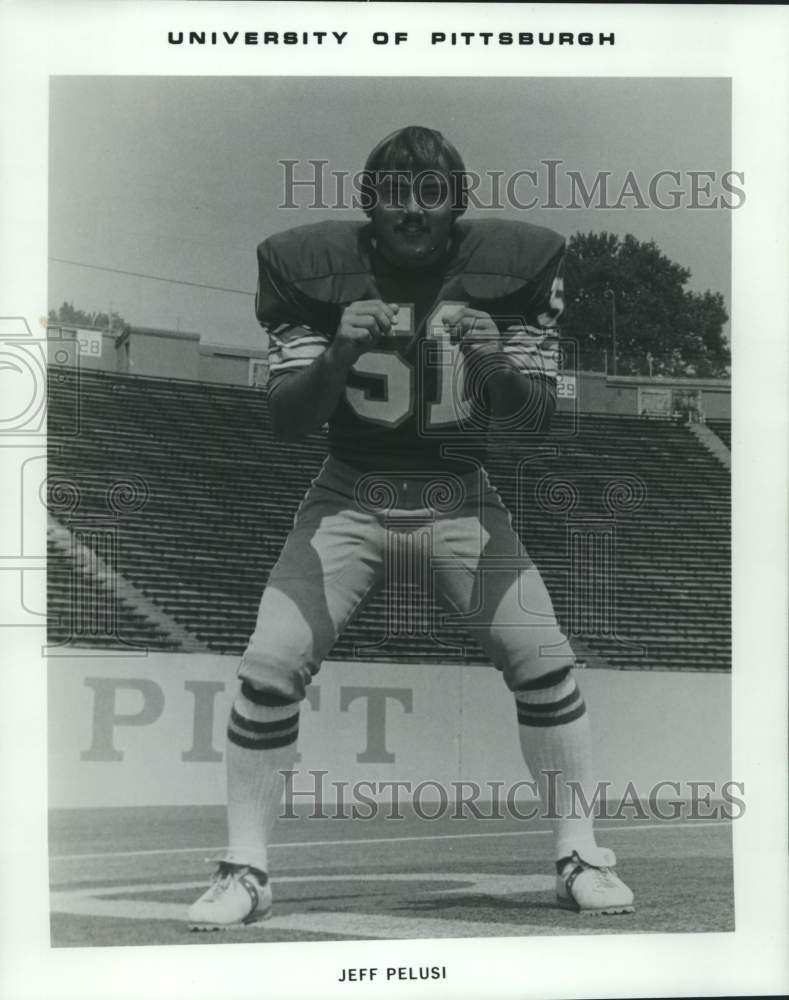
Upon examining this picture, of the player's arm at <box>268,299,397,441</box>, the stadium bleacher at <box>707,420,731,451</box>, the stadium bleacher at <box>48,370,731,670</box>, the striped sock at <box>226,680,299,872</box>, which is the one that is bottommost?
the striped sock at <box>226,680,299,872</box>

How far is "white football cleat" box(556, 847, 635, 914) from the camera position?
441 centimetres

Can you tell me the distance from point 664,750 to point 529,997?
2.32ft

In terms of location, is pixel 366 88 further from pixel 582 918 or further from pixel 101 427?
pixel 582 918

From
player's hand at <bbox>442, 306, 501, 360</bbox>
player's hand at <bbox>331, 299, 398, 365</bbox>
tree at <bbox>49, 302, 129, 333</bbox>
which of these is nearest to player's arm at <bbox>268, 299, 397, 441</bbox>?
player's hand at <bbox>331, 299, 398, 365</bbox>

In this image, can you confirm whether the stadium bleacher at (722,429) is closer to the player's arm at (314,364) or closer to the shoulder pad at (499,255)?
the shoulder pad at (499,255)

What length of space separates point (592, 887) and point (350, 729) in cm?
72

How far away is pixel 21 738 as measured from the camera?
4406 mm

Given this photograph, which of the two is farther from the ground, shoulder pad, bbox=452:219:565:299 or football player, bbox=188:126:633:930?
shoulder pad, bbox=452:219:565:299

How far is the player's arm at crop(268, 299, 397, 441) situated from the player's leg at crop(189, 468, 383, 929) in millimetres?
285

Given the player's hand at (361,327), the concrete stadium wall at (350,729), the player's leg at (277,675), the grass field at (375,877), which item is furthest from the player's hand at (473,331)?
the grass field at (375,877)

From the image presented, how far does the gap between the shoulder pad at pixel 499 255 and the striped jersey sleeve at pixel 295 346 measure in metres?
0.39

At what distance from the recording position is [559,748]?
175 inches

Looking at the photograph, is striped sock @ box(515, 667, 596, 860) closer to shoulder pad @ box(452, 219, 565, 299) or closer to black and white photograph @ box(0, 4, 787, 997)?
black and white photograph @ box(0, 4, 787, 997)

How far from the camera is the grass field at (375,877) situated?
4.34 meters
